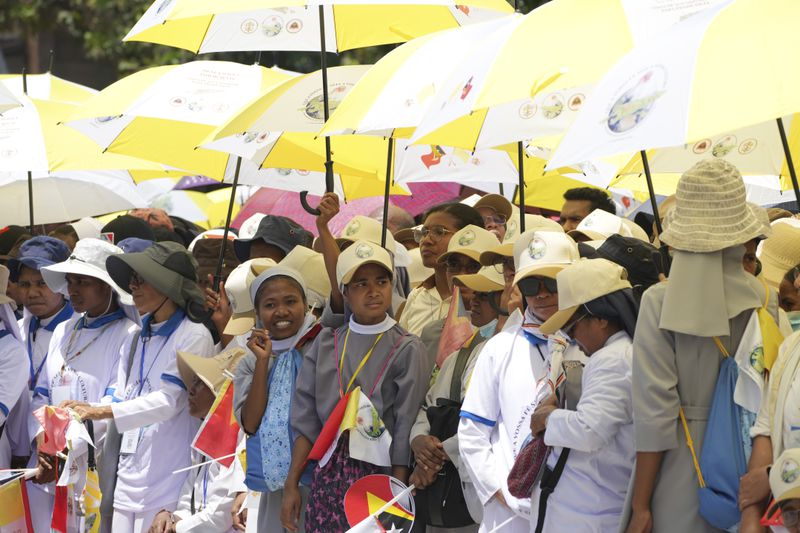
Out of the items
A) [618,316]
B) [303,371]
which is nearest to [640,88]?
[618,316]

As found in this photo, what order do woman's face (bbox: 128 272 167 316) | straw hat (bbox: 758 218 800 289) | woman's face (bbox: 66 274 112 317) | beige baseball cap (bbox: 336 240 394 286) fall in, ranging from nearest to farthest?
1. straw hat (bbox: 758 218 800 289)
2. beige baseball cap (bbox: 336 240 394 286)
3. woman's face (bbox: 128 272 167 316)
4. woman's face (bbox: 66 274 112 317)

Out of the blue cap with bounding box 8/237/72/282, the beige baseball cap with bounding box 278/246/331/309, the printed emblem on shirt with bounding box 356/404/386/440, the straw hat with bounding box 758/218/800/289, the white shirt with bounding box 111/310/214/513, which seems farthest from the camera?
the blue cap with bounding box 8/237/72/282

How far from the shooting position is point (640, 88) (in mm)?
4520

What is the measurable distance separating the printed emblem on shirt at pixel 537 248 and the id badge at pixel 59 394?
331 centimetres

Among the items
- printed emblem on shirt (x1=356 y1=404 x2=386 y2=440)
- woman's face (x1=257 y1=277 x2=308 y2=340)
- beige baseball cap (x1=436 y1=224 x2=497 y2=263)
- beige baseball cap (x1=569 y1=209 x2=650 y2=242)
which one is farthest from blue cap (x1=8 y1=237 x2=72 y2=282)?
beige baseball cap (x1=569 y1=209 x2=650 y2=242)

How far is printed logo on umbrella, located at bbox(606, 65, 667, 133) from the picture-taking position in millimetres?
4402

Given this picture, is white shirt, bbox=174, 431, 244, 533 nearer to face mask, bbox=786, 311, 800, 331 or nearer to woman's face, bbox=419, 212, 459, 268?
woman's face, bbox=419, 212, 459, 268

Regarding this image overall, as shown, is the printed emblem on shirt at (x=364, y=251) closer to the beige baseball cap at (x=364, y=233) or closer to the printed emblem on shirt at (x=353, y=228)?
the beige baseball cap at (x=364, y=233)

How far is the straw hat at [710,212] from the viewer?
4352mm

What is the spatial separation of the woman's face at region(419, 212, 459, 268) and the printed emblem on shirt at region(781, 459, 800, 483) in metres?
3.42

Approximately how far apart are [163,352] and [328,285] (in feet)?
3.26

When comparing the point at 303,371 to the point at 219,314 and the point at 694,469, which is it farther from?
the point at 694,469

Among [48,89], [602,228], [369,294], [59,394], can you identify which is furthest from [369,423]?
[48,89]

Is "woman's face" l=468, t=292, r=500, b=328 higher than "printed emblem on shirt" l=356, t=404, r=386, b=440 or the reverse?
higher
